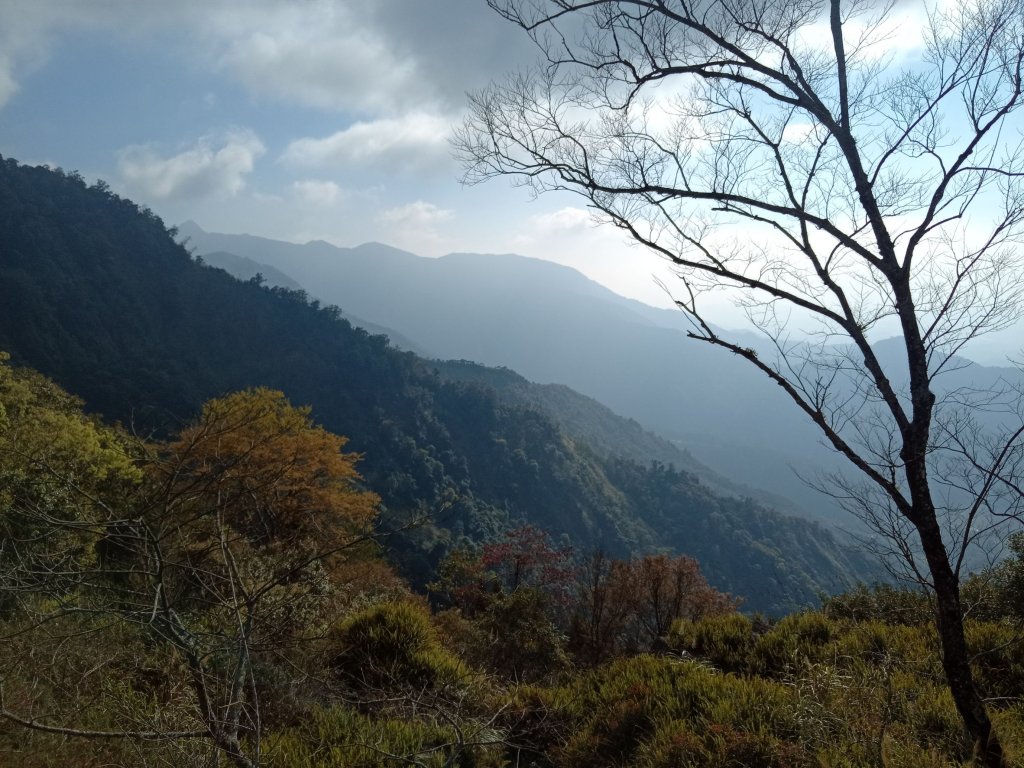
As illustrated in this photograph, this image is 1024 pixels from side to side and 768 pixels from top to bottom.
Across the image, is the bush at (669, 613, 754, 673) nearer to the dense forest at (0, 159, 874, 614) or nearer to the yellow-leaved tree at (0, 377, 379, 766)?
the yellow-leaved tree at (0, 377, 379, 766)

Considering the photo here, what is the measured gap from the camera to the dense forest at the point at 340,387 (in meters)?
55.8

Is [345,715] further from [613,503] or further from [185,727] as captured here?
[613,503]

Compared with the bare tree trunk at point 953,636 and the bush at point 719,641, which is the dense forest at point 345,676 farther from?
the bare tree trunk at point 953,636

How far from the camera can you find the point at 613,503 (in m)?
69.1

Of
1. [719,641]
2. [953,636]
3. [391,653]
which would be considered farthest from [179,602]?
[719,641]

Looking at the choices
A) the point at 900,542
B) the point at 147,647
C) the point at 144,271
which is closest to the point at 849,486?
the point at 900,542

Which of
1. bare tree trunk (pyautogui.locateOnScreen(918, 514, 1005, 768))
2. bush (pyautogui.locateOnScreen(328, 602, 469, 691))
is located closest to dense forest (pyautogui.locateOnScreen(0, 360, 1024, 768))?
bush (pyautogui.locateOnScreen(328, 602, 469, 691))

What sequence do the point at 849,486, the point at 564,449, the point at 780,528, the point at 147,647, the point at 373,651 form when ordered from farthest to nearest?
the point at 564,449
the point at 780,528
the point at 373,651
the point at 147,647
the point at 849,486

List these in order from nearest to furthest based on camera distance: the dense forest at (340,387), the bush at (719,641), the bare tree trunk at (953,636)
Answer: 1. the bare tree trunk at (953,636)
2. the bush at (719,641)
3. the dense forest at (340,387)

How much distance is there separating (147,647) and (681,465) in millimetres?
118837

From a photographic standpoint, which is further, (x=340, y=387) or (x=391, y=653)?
(x=340, y=387)

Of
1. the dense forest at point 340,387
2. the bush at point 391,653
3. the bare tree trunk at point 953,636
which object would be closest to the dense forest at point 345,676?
the bush at point 391,653

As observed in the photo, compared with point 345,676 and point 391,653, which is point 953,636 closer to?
point 391,653

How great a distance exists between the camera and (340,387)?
224 feet
